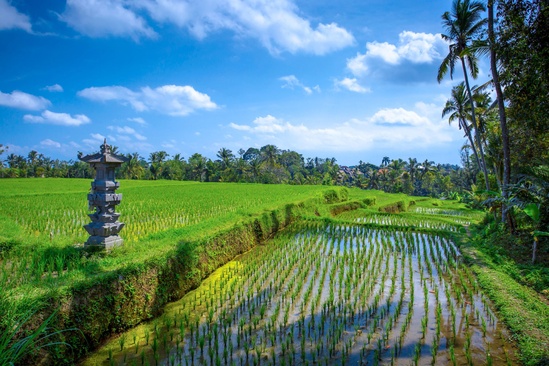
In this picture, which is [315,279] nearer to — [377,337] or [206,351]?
[377,337]

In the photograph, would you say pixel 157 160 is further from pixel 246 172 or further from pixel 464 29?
pixel 464 29

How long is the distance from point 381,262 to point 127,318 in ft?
25.0

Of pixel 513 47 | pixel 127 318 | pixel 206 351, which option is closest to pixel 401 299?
pixel 206 351

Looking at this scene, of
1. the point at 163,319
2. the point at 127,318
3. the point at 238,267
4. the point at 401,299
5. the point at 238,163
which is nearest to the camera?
the point at 127,318

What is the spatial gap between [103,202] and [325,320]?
601 cm

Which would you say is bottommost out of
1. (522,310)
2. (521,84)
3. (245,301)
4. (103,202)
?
(245,301)

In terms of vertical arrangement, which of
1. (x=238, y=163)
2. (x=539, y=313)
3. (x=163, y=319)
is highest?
(x=238, y=163)

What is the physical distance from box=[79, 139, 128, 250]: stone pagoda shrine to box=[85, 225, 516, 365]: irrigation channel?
2558 mm

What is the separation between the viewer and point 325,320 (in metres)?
6.31

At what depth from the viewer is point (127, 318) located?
19.8ft

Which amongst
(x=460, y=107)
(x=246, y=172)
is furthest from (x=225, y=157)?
(x=460, y=107)

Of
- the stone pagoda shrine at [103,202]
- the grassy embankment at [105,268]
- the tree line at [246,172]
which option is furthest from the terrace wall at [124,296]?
the tree line at [246,172]

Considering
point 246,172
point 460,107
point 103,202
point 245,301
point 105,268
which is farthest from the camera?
point 246,172

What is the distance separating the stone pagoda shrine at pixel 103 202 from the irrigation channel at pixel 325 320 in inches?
101
